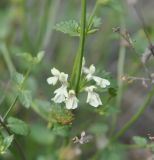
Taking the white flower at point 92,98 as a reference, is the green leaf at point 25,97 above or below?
above

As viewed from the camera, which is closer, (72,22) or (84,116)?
(72,22)

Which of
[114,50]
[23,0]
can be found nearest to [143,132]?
[114,50]

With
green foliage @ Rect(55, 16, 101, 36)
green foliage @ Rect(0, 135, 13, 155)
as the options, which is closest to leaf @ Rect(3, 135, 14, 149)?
green foliage @ Rect(0, 135, 13, 155)

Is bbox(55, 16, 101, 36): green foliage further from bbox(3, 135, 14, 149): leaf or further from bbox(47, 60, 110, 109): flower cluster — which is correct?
bbox(3, 135, 14, 149): leaf

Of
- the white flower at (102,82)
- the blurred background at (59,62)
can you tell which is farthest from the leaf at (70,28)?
the blurred background at (59,62)

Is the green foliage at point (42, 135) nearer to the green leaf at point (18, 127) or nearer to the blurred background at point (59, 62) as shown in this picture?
the blurred background at point (59, 62)

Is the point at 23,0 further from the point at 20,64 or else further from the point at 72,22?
the point at 72,22
